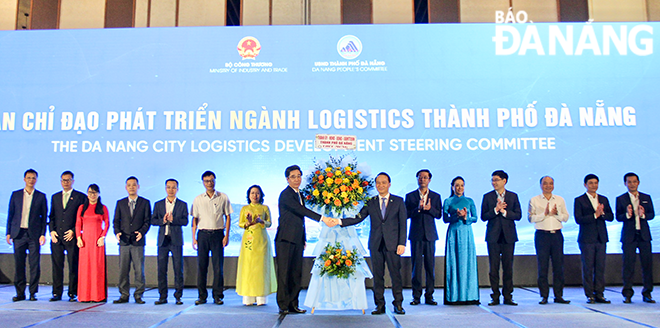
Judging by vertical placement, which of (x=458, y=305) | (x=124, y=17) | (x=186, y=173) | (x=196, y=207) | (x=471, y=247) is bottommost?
(x=458, y=305)

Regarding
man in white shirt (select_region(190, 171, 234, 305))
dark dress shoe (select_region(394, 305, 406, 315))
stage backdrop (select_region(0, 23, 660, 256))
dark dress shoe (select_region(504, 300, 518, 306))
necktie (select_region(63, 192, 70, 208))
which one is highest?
stage backdrop (select_region(0, 23, 660, 256))

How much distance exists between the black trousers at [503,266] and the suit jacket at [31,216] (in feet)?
15.3

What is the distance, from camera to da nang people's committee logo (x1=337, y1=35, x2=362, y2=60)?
269 inches

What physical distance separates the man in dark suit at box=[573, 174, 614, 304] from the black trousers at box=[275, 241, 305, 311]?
112 inches

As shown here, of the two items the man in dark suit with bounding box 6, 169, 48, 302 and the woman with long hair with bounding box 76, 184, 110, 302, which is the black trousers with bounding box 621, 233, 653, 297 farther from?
the man in dark suit with bounding box 6, 169, 48, 302

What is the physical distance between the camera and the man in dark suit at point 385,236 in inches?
181

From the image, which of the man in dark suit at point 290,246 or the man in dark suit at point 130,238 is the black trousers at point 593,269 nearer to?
the man in dark suit at point 290,246

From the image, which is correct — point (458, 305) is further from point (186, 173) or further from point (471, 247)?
point (186, 173)

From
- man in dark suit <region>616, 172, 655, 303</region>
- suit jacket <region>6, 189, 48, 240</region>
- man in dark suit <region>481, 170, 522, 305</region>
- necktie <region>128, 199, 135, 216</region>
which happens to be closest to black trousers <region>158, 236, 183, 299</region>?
necktie <region>128, 199, 135, 216</region>

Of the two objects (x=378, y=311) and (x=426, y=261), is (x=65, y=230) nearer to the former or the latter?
(x=378, y=311)

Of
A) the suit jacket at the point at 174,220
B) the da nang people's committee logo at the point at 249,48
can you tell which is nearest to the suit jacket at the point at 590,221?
the suit jacket at the point at 174,220

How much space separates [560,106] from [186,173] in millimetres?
4821

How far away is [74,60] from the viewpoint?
693cm

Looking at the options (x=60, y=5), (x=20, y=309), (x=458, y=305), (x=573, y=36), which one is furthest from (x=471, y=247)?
(x=60, y=5)
